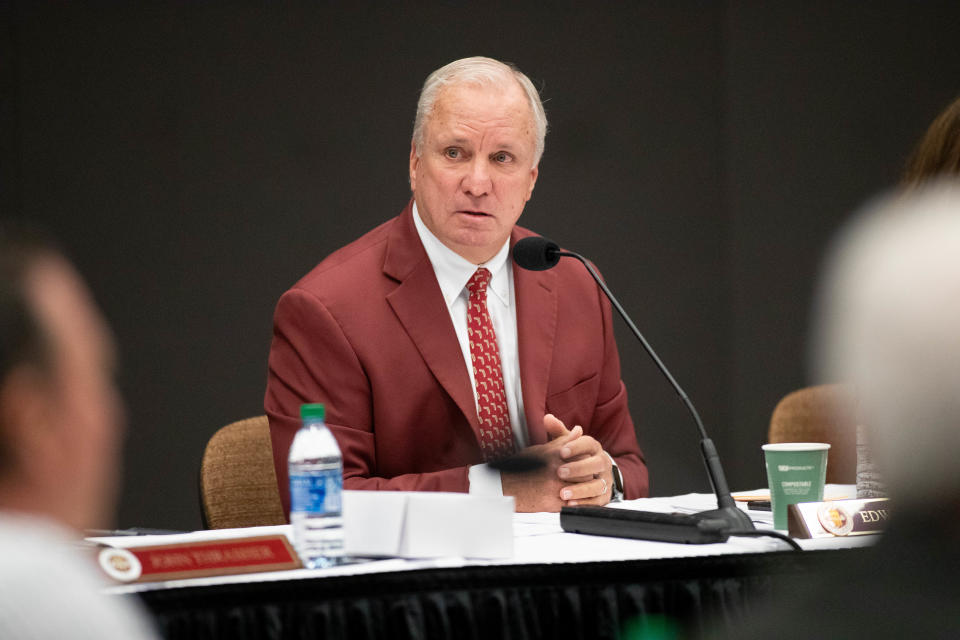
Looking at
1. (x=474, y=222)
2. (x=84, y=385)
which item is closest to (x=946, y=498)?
(x=84, y=385)

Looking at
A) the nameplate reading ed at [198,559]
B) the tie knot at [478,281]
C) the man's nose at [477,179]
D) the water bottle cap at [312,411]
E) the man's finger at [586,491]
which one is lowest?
the nameplate reading ed at [198,559]

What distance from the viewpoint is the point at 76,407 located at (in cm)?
79

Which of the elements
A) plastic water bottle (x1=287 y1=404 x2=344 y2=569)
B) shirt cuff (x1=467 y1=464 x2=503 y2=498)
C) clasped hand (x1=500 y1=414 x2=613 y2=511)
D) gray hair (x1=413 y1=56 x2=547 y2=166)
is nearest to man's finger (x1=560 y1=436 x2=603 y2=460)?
clasped hand (x1=500 y1=414 x2=613 y2=511)

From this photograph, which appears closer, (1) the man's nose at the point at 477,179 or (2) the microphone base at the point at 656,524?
(2) the microphone base at the point at 656,524

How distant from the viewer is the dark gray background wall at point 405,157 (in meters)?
3.85

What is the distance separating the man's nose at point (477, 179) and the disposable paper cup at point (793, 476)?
0.99m

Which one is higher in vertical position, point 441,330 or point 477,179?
point 477,179

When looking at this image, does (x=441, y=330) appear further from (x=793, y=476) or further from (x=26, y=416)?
(x=26, y=416)

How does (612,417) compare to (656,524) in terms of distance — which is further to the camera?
(612,417)

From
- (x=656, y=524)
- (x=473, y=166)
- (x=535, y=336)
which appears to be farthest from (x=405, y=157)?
(x=656, y=524)

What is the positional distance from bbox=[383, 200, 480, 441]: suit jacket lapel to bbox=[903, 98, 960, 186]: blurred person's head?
1019mm

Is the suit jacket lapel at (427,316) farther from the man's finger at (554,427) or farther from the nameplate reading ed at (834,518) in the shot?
the nameplate reading ed at (834,518)

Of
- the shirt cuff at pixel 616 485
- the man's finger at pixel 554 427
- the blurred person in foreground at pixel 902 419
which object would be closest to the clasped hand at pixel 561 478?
the man's finger at pixel 554 427

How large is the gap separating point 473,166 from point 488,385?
1.70 ft
